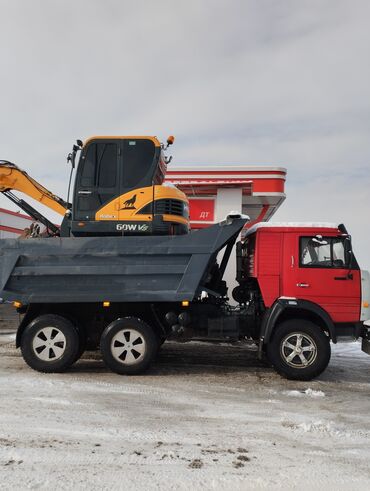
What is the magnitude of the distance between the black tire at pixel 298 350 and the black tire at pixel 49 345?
3.12 metres

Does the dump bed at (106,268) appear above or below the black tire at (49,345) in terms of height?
above

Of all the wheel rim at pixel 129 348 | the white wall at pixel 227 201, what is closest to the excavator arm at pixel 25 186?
the wheel rim at pixel 129 348

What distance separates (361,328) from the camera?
6.74 m

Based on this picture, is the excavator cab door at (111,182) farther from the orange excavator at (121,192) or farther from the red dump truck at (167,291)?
the red dump truck at (167,291)

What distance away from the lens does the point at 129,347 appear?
652cm

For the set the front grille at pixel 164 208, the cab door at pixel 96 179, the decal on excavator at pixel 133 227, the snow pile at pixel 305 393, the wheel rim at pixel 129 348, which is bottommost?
the snow pile at pixel 305 393

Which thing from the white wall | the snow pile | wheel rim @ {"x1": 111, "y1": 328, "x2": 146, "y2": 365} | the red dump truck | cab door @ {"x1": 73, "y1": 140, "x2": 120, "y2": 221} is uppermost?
the white wall

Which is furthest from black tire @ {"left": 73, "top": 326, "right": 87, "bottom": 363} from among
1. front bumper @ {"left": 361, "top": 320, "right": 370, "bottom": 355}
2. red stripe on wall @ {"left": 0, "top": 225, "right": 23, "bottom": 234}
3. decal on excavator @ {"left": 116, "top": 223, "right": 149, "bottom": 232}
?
red stripe on wall @ {"left": 0, "top": 225, "right": 23, "bottom": 234}

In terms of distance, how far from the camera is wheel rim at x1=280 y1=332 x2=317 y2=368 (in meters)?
6.48

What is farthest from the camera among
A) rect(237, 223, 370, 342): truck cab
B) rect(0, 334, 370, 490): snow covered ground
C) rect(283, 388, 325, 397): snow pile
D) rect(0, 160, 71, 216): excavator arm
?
rect(0, 160, 71, 216): excavator arm

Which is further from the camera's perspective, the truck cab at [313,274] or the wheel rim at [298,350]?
the truck cab at [313,274]

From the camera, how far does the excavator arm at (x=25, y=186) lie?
24.5 feet

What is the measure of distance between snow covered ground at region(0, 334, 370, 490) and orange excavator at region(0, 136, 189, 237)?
2.36 meters

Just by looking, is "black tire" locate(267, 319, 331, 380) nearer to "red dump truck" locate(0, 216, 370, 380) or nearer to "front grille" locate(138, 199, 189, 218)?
"red dump truck" locate(0, 216, 370, 380)
